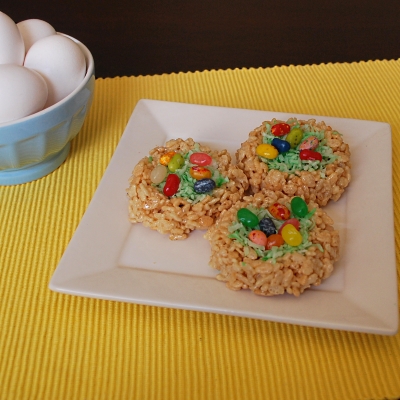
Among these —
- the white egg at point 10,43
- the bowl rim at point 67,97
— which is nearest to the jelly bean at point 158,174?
the bowl rim at point 67,97

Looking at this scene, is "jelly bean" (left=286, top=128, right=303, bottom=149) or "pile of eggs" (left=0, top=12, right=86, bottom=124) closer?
"pile of eggs" (left=0, top=12, right=86, bottom=124)

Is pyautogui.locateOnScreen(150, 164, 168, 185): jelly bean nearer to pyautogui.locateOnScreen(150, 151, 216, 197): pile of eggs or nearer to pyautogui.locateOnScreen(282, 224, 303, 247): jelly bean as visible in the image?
pyautogui.locateOnScreen(150, 151, 216, 197): pile of eggs

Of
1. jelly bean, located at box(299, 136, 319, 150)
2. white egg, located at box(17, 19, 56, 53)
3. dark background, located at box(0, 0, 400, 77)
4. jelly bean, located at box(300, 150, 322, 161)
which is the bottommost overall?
dark background, located at box(0, 0, 400, 77)

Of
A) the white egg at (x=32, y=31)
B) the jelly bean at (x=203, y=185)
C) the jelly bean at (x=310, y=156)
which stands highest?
the white egg at (x=32, y=31)

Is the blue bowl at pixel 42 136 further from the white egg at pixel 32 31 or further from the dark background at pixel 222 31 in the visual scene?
the dark background at pixel 222 31

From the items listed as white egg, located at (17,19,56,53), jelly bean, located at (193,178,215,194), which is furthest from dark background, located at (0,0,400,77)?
jelly bean, located at (193,178,215,194)

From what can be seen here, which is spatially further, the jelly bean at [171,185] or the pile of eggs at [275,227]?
the jelly bean at [171,185]
